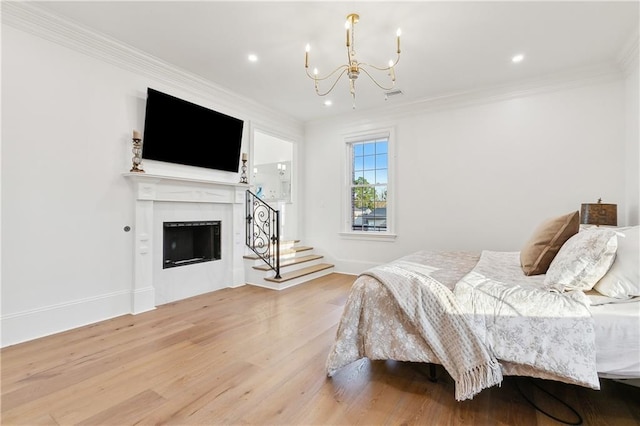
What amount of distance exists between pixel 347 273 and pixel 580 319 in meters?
3.75

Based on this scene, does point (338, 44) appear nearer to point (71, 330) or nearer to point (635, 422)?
point (635, 422)

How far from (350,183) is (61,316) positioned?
412 cm

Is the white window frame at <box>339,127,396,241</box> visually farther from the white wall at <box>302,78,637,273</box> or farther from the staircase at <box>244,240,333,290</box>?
the staircase at <box>244,240,333,290</box>

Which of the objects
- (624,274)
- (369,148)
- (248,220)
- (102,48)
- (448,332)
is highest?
(102,48)

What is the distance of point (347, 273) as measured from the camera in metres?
5.09

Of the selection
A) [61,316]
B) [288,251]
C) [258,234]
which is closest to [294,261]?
[288,251]

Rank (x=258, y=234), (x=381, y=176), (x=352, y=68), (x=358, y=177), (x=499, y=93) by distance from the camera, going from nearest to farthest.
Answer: (x=352, y=68)
(x=499, y=93)
(x=258, y=234)
(x=381, y=176)
(x=358, y=177)

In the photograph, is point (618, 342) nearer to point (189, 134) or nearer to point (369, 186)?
point (369, 186)

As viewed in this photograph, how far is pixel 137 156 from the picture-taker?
316 cm

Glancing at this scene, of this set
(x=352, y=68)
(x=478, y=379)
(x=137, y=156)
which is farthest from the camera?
(x=137, y=156)

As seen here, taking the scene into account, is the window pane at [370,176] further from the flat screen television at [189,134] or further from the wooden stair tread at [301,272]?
the flat screen television at [189,134]

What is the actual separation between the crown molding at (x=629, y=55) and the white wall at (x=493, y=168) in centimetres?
17

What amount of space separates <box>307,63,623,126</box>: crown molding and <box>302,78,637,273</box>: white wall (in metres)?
0.04

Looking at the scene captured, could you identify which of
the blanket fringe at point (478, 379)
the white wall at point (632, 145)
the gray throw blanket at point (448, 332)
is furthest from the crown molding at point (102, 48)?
the white wall at point (632, 145)
